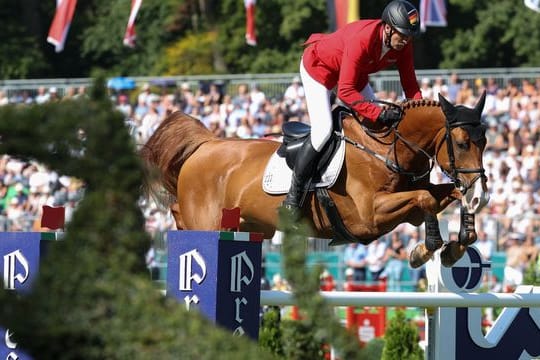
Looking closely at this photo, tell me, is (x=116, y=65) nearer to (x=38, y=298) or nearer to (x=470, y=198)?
(x=470, y=198)

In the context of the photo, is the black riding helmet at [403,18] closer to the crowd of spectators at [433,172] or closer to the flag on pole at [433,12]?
the crowd of spectators at [433,172]

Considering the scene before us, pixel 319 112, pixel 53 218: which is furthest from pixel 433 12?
pixel 53 218

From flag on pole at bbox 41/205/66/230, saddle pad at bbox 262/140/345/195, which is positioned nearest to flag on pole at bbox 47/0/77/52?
saddle pad at bbox 262/140/345/195

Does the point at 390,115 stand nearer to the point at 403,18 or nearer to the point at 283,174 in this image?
the point at 403,18

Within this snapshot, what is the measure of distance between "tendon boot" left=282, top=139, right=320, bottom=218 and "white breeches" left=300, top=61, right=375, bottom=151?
6cm

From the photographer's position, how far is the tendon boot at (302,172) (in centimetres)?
627

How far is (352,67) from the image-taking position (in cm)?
604

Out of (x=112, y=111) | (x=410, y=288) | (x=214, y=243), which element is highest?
(x=112, y=111)

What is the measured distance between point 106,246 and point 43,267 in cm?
11

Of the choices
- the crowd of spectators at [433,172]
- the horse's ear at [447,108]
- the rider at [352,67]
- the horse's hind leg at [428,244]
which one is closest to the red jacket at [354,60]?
the rider at [352,67]

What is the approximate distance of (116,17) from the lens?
31.8 meters

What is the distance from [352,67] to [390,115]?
0.35m

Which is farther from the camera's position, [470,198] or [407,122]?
[407,122]

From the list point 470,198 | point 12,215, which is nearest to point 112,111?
point 470,198
